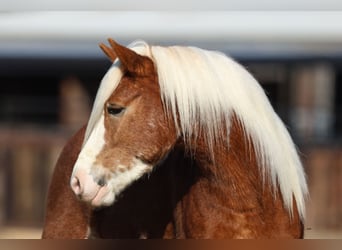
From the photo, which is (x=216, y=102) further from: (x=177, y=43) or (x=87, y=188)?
(x=177, y=43)

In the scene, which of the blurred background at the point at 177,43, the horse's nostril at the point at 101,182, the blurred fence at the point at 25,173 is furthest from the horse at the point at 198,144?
the blurred fence at the point at 25,173

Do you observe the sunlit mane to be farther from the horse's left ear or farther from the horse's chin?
the horse's chin

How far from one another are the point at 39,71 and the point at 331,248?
11.2m

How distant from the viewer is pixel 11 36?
744 centimetres

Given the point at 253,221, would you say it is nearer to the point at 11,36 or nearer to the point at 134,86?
the point at 134,86

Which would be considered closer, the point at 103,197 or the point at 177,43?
the point at 103,197

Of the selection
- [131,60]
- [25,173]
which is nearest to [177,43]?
[25,173]

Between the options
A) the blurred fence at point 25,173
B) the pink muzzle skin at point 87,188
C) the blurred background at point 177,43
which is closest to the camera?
the pink muzzle skin at point 87,188

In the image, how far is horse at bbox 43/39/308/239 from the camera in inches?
98.9

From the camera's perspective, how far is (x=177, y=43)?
9.23 metres

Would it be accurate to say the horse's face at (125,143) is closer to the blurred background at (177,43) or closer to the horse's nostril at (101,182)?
the horse's nostril at (101,182)

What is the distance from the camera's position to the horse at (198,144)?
2512 millimetres

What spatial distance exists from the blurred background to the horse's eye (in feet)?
9.01

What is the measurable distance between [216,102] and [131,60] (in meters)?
0.32
